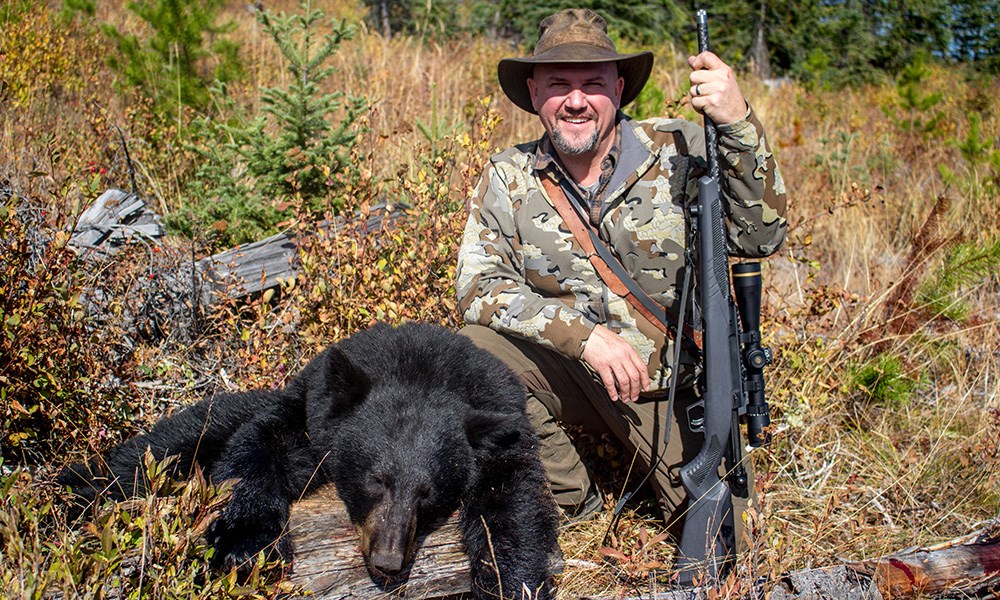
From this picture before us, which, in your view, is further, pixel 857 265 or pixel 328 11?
pixel 328 11

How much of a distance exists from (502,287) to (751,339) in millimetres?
1140

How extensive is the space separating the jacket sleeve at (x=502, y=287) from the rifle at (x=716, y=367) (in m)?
0.55

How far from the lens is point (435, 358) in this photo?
3143 millimetres

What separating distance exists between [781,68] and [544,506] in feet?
66.5

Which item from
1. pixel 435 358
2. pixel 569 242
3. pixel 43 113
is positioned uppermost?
pixel 43 113

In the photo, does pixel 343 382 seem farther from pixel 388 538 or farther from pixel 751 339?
pixel 751 339

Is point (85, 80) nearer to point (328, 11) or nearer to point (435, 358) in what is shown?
point (435, 358)

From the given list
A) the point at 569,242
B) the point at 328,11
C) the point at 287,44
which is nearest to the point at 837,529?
the point at 569,242

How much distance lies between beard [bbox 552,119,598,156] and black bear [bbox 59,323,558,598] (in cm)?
114

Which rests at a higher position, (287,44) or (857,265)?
(287,44)

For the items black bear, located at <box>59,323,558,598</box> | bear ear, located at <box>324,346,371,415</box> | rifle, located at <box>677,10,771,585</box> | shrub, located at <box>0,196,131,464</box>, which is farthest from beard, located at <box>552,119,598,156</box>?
shrub, located at <box>0,196,131,464</box>

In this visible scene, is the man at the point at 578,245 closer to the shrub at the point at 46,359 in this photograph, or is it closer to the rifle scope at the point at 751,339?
the rifle scope at the point at 751,339

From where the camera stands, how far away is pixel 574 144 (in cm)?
363

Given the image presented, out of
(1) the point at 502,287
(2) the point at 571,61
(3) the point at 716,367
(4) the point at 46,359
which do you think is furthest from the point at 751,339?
(4) the point at 46,359
